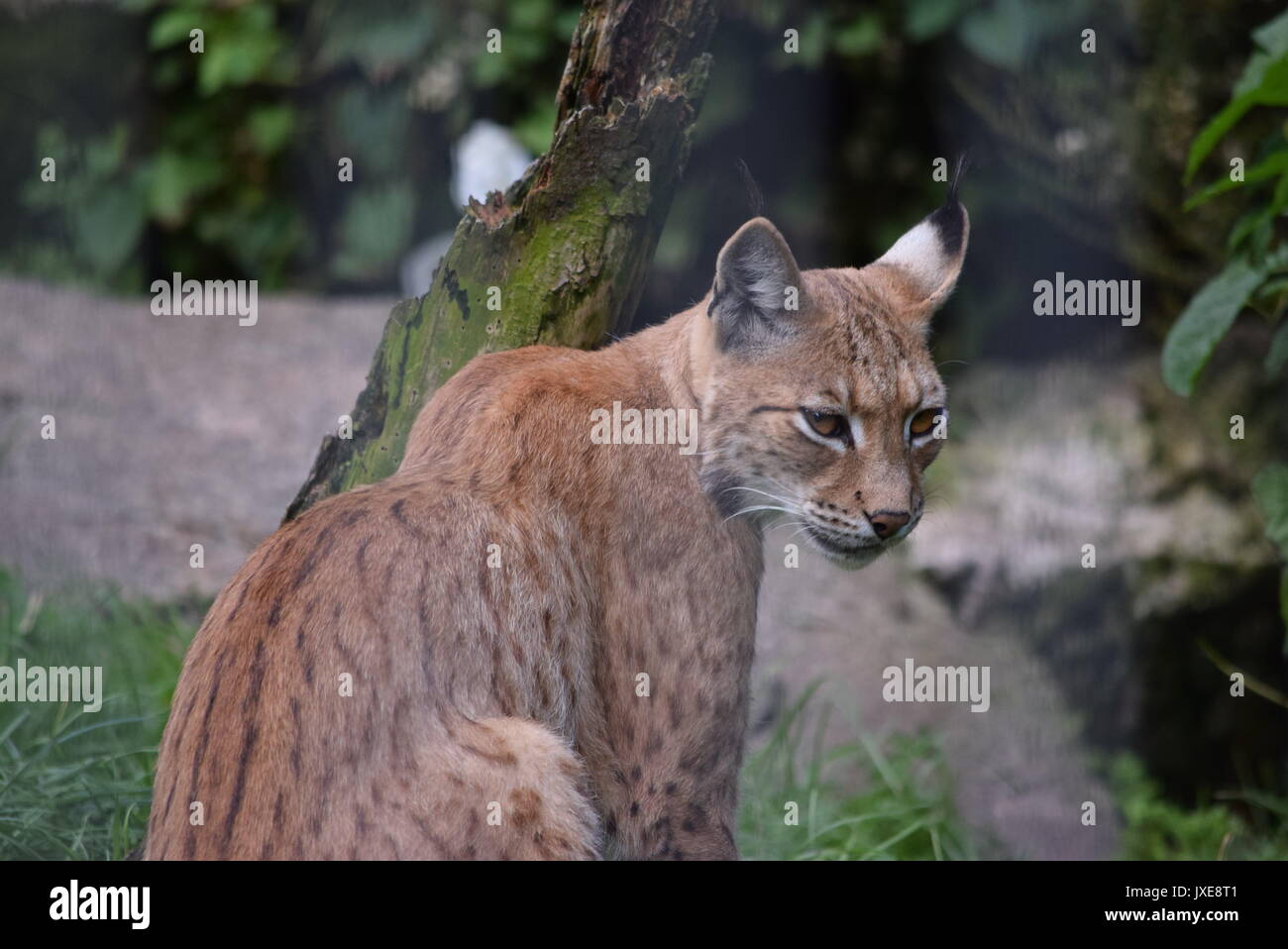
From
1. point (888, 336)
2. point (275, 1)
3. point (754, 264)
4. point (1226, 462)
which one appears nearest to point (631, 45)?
point (754, 264)

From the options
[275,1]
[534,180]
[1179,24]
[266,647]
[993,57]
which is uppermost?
[1179,24]

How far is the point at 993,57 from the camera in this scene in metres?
5.78

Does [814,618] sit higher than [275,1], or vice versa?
[275,1]

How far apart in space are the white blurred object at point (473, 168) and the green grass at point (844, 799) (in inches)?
82.9

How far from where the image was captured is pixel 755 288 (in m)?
3.32

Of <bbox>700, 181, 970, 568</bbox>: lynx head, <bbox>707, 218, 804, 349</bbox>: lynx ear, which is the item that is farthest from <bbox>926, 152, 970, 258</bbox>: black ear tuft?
<bbox>707, 218, 804, 349</bbox>: lynx ear

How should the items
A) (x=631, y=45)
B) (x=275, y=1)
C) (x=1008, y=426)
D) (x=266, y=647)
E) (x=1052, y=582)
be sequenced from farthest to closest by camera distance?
(x=1008, y=426) < (x=1052, y=582) < (x=275, y=1) < (x=631, y=45) < (x=266, y=647)

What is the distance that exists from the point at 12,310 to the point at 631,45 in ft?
9.91

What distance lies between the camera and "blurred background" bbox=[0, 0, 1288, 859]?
4.59 meters

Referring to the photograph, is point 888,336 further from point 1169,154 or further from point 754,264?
point 1169,154

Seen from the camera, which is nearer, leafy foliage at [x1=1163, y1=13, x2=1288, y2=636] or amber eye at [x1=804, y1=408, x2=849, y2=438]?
amber eye at [x1=804, y1=408, x2=849, y2=438]

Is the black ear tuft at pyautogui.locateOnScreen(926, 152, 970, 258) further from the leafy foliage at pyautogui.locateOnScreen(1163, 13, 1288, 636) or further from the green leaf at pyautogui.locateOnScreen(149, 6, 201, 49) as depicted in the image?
the green leaf at pyautogui.locateOnScreen(149, 6, 201, 49)

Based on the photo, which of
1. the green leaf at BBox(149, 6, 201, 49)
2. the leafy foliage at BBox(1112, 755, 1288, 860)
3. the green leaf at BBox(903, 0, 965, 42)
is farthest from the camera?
the green leaf at BBox(903, 0, 965, 42)

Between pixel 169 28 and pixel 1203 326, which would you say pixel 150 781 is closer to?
pixel 169 28
